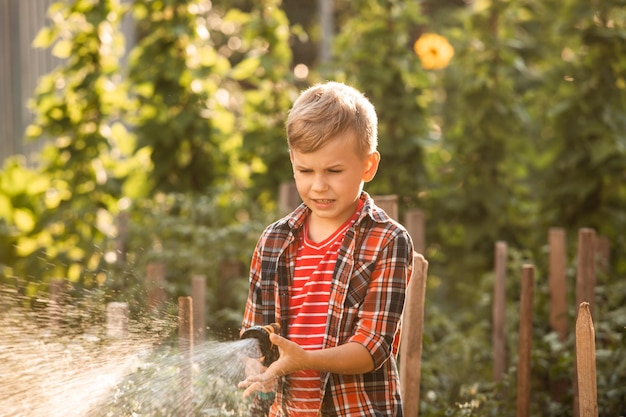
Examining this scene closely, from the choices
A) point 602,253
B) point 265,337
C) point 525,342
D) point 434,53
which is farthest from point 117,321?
point 434,53

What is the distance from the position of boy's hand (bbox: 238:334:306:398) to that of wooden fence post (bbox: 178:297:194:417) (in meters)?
0.56

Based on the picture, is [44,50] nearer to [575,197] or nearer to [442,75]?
[442,75]

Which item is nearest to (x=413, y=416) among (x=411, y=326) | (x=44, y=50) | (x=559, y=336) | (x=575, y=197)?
(x=411, y=326)

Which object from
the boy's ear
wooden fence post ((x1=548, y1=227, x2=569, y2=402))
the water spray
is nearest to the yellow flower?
wooden fence post ((x1=548, y1=227, x2=569, y2=402))

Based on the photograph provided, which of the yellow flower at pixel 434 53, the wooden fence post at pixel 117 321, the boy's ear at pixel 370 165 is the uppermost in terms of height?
the yellow flower at pixel 434 53

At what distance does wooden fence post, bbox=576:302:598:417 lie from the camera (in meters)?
2.52

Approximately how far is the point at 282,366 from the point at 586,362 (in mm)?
875

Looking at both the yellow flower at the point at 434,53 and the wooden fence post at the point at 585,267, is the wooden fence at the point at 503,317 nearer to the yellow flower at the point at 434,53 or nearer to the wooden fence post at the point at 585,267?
the wooden fence post at the point at 585,267

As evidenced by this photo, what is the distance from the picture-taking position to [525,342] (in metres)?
3.51

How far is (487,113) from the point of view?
6039 millimetres

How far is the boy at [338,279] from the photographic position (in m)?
2.38

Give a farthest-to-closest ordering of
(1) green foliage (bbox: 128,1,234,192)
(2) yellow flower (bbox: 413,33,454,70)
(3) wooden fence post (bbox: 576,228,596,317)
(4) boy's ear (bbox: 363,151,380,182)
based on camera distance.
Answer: (2) yellow flower (bbox: 413,33,454,70)
(1) green foliage (bbox: 128,1,234,192)
(3) wooden fence post (bbox: 576,228,596,317)
(4) boy's ear (bbox: 363,151,380,182)

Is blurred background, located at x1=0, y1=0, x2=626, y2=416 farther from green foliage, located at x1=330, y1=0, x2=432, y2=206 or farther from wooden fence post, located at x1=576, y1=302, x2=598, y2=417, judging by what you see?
wooden fence post, located at x1=576, y1=302, x2=598, y2=417

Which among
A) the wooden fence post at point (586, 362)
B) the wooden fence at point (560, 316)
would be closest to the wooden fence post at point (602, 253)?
the wooden fence at point (560, 316)
